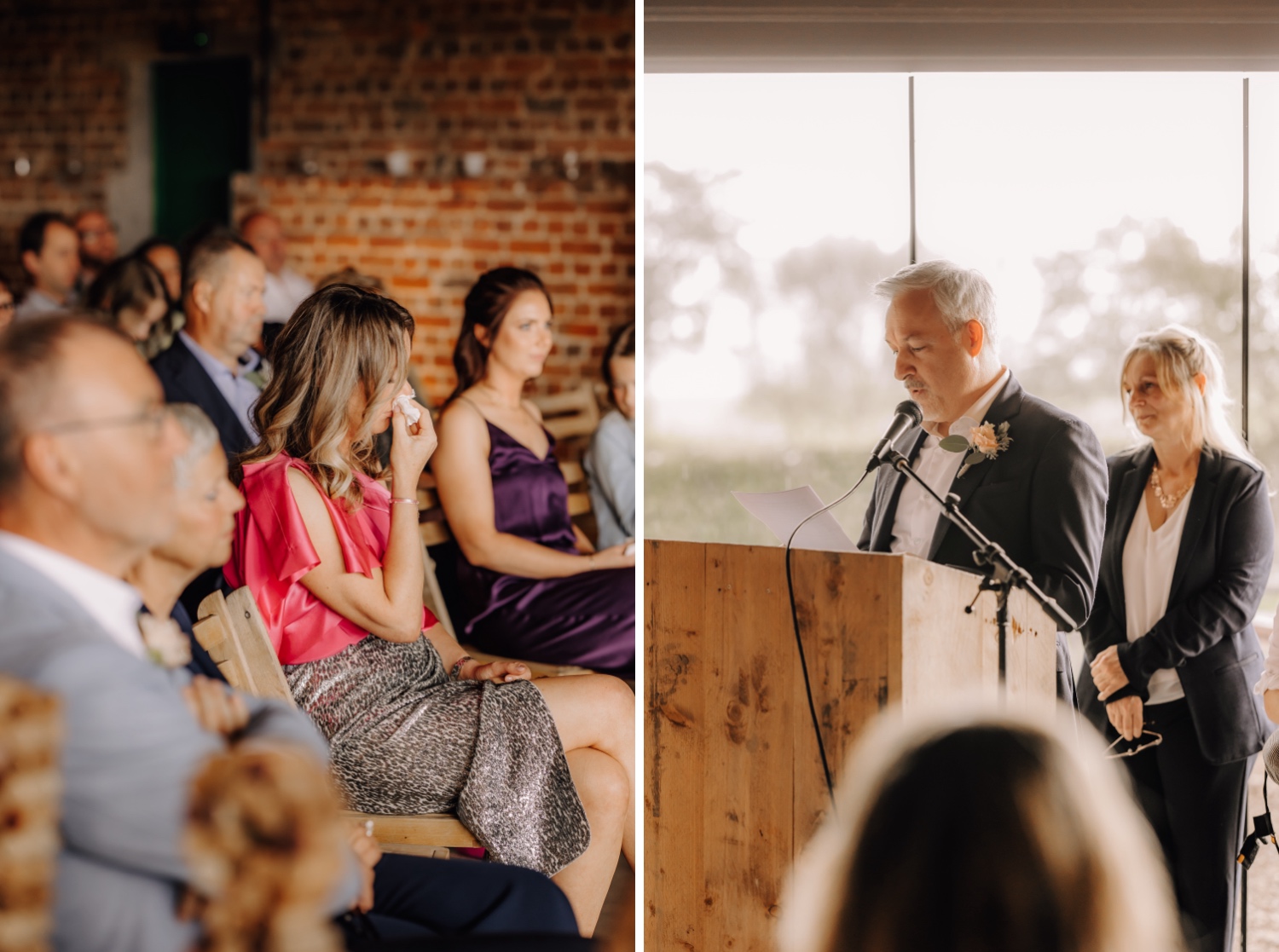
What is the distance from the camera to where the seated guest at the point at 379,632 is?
161 centimetres

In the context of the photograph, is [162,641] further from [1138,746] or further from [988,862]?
[1138,746]

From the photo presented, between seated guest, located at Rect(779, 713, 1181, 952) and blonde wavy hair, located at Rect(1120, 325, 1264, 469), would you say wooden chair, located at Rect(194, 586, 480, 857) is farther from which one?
blonde wavy hair, located at Rect(1120, 325, 1264, 469)

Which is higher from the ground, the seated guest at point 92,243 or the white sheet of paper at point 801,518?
the seated guest at point 92,243

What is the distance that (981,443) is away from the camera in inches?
71.7

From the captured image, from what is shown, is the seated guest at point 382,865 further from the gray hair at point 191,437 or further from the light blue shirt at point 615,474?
the light blue shirt at point 615,474

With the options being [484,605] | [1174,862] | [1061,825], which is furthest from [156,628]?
[1174,862]

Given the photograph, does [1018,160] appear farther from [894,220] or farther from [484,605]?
[484,605]

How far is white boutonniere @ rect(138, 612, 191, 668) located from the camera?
1174mm

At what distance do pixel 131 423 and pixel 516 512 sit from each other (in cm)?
158

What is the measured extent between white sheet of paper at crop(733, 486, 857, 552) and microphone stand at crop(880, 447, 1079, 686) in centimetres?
17

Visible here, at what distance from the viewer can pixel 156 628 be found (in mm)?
1189

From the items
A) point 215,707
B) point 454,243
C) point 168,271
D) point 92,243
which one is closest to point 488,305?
point 215,707

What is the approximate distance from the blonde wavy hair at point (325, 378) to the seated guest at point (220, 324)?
0.30 m

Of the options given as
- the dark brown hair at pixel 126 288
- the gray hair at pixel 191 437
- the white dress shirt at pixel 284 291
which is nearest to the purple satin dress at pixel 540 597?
the gray hair at pixel 191 437
